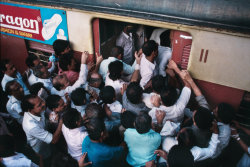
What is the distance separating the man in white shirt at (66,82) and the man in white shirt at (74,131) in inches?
27.9

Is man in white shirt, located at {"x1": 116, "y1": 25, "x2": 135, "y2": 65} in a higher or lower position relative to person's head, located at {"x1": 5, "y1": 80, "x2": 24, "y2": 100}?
higher

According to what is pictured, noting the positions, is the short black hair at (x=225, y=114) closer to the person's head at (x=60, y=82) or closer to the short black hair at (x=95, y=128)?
the short black hair at (x=95, y=128)

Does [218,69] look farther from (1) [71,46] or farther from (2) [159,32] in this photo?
(1) [71,46]

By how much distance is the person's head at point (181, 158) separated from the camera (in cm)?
214

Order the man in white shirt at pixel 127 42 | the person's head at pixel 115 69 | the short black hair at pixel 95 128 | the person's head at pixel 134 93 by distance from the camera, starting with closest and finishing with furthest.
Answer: the short black hair at pixel 95 128
the person's head at pixel 134 93
the person's head at pixel 115 69
the man in white shirt at pixel 127 42

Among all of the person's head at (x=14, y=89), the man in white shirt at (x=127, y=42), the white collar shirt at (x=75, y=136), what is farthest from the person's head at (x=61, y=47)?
the white collar shirt at (x=75, y=136)

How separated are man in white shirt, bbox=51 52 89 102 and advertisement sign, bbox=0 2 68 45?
2.37ft

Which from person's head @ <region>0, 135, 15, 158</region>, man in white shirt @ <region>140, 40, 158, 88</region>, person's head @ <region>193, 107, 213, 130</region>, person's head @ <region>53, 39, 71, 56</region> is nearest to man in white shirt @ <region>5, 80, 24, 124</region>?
person's head @ <region>53, 39, 71, 56</region>

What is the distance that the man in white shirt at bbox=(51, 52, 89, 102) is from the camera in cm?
311

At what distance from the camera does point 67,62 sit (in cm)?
340

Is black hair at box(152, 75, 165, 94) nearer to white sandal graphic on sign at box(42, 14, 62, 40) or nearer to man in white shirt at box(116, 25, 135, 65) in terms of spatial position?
man in white shirt at box(116, 25, 135, 65)

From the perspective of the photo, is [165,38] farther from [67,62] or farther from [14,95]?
[14,95]

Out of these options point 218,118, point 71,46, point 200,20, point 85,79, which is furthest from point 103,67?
point 218,118

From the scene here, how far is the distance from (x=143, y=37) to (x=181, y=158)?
2.59 meters
